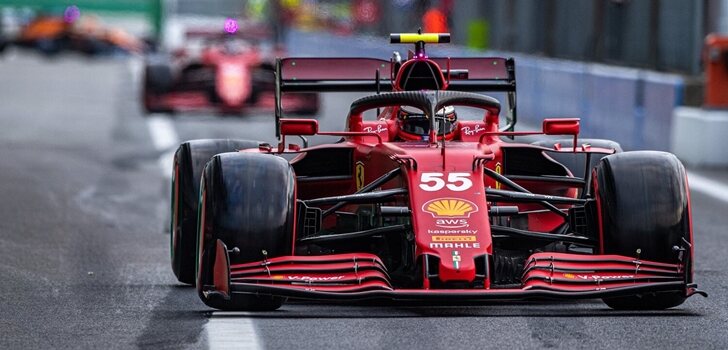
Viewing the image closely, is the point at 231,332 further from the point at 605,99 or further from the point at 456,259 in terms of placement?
the point at 605,99

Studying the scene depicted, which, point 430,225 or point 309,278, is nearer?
point 309,278

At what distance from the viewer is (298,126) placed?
9258 mm

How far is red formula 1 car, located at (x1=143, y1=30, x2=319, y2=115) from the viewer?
26.4 meters

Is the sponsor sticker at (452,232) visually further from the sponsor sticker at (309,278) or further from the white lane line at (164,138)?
the white lane line at (164,138)

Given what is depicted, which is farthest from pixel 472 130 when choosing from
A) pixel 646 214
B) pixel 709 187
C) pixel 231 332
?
pixel 709 187

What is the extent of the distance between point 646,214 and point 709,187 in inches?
344

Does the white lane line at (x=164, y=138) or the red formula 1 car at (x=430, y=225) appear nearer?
the red formula 1 car at (x=430, y=225)

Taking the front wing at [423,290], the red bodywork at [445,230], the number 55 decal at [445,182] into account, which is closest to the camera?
the front wing at [423,290]

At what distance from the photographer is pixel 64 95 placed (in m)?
35.6

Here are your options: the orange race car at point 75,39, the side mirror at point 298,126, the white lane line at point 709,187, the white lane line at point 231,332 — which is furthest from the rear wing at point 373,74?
the orange race car at point 75,39

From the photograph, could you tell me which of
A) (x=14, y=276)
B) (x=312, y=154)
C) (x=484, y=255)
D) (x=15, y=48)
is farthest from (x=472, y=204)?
(x=15, y=48)

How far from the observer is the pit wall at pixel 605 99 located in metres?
20.5

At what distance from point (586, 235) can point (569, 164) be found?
1.67 meters

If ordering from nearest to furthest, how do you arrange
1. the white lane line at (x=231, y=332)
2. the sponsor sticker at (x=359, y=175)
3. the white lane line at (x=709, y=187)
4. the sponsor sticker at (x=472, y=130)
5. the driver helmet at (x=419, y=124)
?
the white lane line at (x=231, y=332) → the sponsor sticker at (x=359, y=175) → the driver helmet at (x=419, y=124) → the sponsor sticker at (x=472, y=130) → the white lane line at (x=709, y=187)
